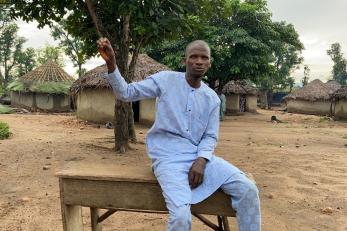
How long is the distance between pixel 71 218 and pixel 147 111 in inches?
568

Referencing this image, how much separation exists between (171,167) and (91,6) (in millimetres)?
6690

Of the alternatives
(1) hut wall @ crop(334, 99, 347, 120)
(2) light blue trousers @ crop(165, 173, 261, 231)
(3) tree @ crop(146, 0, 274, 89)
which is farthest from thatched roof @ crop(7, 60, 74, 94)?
(2) light blue trousers @ crop(165, 173, 261, 231)

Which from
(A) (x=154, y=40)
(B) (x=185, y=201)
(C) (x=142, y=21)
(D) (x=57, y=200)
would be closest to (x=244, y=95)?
(A) (x=154, y=40)

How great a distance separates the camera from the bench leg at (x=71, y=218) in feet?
11.5

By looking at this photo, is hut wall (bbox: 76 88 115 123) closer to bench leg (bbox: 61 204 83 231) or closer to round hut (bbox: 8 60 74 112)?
round hut (bbox: 8 60 74 112)

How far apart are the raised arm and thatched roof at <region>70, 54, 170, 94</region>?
14.0 m

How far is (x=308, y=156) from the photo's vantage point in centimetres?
1030

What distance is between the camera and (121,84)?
3.42 meters

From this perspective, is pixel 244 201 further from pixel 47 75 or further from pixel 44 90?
pixel 47 75

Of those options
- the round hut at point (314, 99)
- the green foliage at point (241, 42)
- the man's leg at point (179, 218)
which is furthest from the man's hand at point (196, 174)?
the round hut at point (314, 99)

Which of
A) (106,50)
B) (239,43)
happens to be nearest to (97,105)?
(239,43)

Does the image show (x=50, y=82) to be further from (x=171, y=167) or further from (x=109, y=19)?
(x=171, y=167)

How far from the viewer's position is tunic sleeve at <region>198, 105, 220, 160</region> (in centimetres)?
345

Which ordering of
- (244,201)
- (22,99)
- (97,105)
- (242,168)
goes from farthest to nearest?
(22,99)
(97,105)
(242,168)
(244,201)
